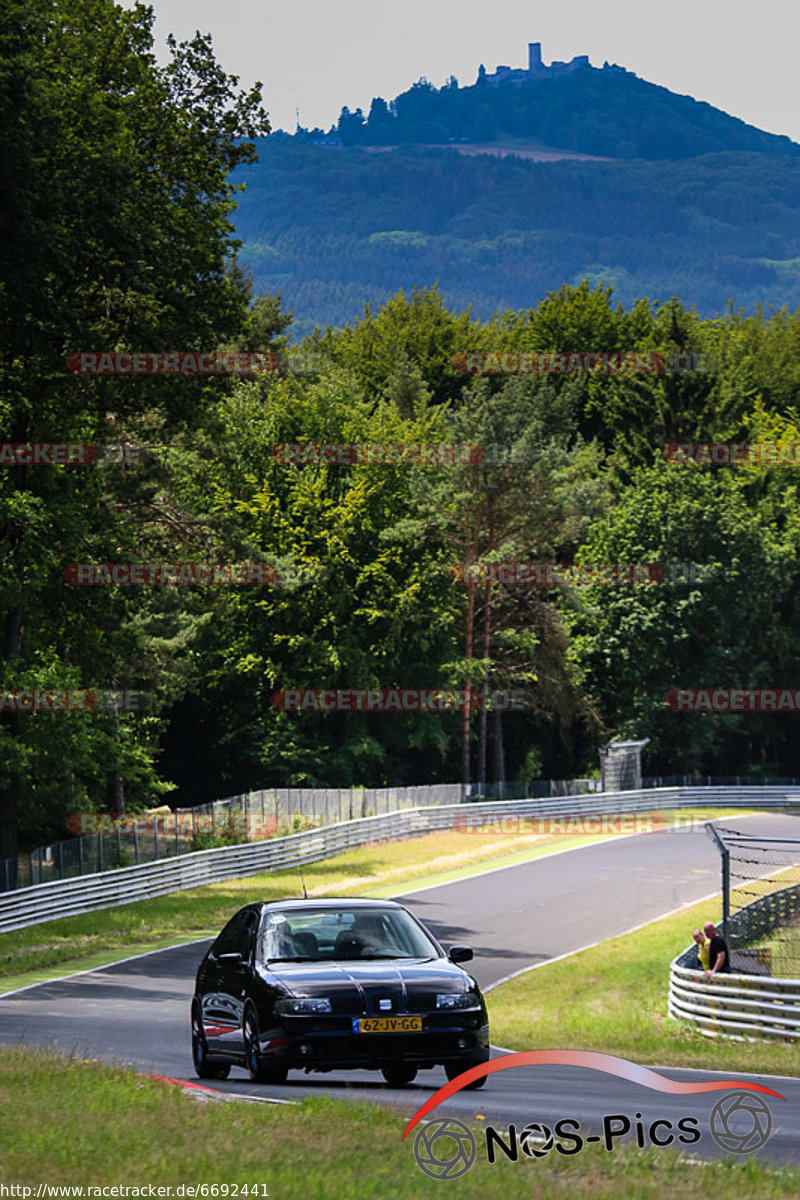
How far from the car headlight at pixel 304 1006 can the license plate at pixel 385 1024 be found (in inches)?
9.4

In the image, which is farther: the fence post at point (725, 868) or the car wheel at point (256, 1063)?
the fence post at point (725, 868)

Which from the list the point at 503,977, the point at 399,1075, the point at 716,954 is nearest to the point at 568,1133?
the point at 399,1075

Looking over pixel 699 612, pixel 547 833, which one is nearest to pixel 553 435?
pixel 699 612

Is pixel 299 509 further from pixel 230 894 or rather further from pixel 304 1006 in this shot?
pixel 304 1006

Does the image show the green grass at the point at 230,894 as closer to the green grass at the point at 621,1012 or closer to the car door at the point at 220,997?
the green grass at the point at 621,1012

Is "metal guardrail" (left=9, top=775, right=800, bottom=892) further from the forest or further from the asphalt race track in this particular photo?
the asphalt race track

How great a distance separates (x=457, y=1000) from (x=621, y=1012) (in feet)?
46.8

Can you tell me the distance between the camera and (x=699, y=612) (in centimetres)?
7431

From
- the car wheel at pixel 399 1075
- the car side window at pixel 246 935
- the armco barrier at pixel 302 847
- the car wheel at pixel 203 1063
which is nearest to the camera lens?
the car wheel at pixel 399 1075

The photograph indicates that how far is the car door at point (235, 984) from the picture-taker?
12.8 m

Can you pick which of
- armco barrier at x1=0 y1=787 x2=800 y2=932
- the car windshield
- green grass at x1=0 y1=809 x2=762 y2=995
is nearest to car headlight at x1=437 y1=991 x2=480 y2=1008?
the car windshield

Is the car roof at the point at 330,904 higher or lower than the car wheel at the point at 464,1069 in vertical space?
higher

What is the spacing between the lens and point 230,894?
127 feet

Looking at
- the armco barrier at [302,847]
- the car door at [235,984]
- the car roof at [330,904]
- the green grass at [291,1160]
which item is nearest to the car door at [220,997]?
the car door at [235,984]
